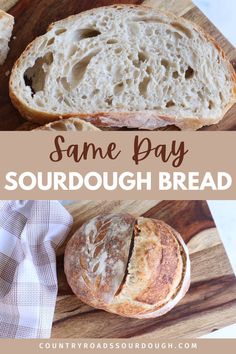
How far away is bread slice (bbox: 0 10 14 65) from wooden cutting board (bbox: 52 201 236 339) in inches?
21.3

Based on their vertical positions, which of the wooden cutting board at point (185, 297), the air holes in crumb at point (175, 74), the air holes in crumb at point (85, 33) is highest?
the air holes in crumb at point (85, 33)

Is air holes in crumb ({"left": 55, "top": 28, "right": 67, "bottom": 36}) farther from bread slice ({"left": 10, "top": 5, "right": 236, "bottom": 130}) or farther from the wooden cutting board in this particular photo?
the wooden cutting board

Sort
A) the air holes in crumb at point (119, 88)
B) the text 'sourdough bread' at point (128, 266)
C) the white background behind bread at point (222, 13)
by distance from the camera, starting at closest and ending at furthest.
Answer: the text 'sourdough bread' at point (128, 266) → the air holes in crumb at point (119, 88) → the white background behind bread at point (222, 13)

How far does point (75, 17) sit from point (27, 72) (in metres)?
0.23

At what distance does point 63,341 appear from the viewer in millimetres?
1690

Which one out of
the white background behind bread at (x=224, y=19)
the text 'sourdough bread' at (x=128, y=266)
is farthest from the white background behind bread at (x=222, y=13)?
the text 'sourdough bread' at (x=128, y=266)

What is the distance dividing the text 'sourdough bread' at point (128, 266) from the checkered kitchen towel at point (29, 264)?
94 mm

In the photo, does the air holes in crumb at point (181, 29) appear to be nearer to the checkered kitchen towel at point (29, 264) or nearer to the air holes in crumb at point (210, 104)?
the air holes in crumb at point (210, 104)

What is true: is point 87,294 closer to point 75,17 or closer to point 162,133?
point 162,133

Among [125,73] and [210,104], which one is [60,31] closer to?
[125,73]

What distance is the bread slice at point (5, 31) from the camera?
176 cm

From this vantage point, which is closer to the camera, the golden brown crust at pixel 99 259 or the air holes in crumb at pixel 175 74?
the golden brown crust at pixel 99 259

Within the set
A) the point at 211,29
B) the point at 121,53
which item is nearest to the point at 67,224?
the point at 121,53

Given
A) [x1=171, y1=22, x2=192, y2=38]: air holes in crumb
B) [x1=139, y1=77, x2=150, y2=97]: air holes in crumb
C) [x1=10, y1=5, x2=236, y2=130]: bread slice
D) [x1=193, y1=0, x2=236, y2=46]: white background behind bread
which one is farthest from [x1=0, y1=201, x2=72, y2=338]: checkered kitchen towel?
[x1=193, y1=0, x2=236, y2=46]: white background behind bread
